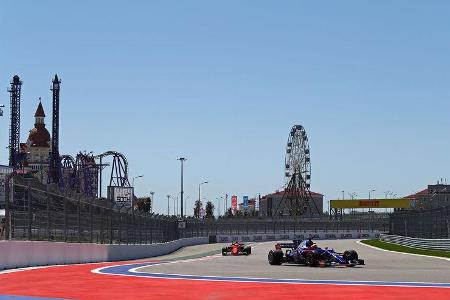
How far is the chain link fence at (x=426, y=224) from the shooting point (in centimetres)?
4347

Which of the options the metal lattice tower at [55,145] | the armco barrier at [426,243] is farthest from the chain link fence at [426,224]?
the metal lattice tower at [55,145]

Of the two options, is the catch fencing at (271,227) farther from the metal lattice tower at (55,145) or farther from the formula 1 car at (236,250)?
the formula 1 car at (236,250)

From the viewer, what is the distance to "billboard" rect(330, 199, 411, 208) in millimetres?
163750

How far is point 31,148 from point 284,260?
558 feet

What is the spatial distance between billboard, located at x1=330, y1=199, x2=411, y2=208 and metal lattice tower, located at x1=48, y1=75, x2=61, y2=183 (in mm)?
69300

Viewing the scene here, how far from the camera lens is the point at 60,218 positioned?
24.7 meters

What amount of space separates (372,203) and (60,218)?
148m

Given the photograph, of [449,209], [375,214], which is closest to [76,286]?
[449,209]

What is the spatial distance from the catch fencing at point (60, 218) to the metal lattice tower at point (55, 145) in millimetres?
76734

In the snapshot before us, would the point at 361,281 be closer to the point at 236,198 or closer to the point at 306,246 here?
the point at 306,246

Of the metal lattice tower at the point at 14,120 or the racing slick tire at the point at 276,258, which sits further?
the metal lattice tower at the point at 14,120

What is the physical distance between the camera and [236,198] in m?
191

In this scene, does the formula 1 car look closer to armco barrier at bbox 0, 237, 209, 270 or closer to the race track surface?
armco barrier at bbox 0, 237, 209, 270

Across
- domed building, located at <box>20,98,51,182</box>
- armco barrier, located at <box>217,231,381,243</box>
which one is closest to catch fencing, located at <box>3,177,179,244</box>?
armco barrier, located at <box>217,231,381,243</box>
